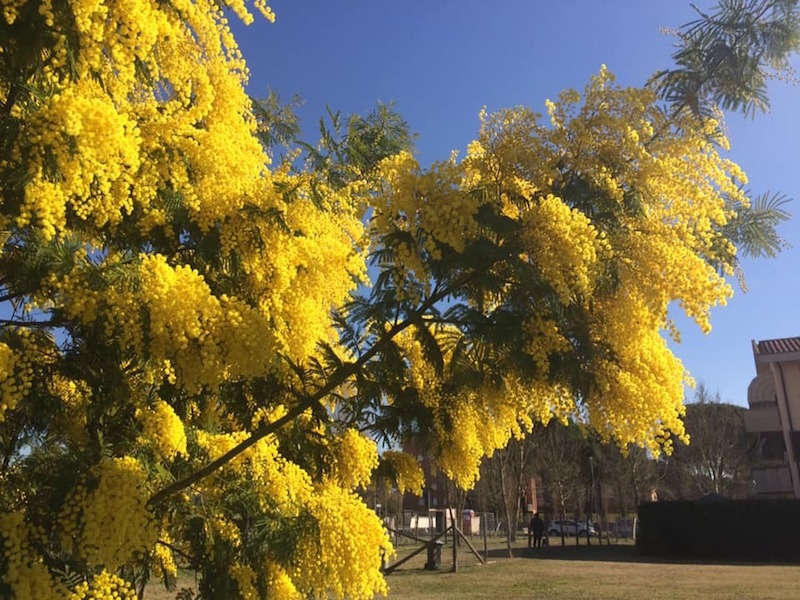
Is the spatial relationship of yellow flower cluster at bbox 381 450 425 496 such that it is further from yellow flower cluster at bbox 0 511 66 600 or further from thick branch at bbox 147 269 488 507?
yellow flower cluster at bbox 0 511 66 600

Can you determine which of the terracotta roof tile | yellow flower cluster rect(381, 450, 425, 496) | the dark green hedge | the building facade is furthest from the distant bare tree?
yellow flower cluster rect(381, 450, 425, 496)

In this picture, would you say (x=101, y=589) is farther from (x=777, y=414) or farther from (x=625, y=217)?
(x=777, y=414)

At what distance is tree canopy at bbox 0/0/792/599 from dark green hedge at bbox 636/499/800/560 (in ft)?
72.7

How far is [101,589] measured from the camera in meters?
4.42

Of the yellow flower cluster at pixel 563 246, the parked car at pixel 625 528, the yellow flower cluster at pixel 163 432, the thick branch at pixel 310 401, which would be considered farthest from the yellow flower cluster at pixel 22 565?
the parked car at pixel 625 528

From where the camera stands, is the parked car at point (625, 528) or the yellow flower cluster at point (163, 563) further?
the parked car at point (625, 528)

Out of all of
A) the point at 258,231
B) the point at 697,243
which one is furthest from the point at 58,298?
the point at 697,243

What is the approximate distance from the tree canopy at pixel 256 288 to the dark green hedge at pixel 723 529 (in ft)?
72.7

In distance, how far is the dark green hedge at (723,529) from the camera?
76.4 feet

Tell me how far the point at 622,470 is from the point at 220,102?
40.5 meters

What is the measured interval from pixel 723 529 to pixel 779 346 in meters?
10.2

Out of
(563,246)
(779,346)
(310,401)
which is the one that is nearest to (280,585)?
(310,401)

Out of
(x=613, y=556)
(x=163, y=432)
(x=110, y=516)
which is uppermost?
(x=163, y=432)

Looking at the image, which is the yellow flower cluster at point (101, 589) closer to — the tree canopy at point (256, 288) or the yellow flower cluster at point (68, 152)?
the tree canopy at point (256, 288)
